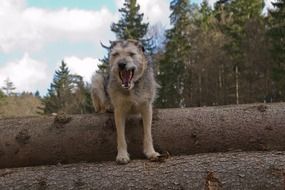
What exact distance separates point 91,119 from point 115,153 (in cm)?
70

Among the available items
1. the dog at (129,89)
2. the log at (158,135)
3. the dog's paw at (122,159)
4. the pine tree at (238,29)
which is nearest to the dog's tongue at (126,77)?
the dog at (129,89)

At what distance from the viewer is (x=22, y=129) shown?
809 cm

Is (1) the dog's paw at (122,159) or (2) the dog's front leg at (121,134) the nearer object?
(1) the dog's paw at (122,159)

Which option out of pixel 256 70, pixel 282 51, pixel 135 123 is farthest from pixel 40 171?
pixel 256 70

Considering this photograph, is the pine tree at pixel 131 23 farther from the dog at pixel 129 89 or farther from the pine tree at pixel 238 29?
the dog at pixel 129 89

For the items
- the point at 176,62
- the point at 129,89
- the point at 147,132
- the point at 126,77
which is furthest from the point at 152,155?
the point at 176,62

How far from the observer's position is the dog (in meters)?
7.31

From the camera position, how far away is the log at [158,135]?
773 cm

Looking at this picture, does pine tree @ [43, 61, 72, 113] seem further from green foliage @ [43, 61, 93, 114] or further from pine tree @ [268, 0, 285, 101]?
pine tree @ [268, 0, 285, 101]

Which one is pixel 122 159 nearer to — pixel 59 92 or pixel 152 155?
pixel 152 155

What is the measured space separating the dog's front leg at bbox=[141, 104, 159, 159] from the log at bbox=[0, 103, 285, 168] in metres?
0.24

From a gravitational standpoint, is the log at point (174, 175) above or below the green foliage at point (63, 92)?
below

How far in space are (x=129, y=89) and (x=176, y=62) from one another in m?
45.8

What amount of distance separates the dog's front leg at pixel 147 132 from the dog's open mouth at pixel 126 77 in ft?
1.55
